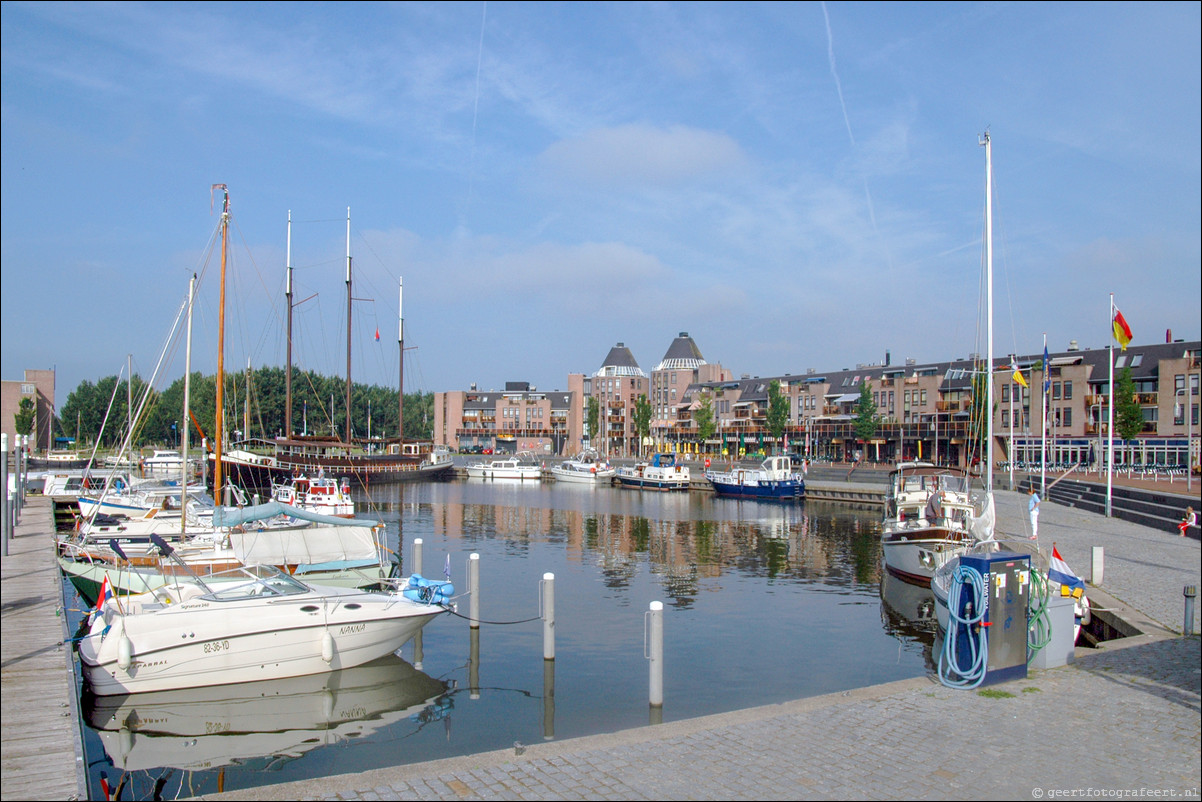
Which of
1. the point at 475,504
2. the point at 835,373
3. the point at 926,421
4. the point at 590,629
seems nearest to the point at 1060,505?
the point at 590,629

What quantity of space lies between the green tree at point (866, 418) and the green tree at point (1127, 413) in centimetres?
3025

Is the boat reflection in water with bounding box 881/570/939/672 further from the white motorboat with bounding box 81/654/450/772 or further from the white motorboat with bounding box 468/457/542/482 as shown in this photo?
the white motorboat with bounding box 468/457/542/482

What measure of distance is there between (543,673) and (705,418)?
4236 inches

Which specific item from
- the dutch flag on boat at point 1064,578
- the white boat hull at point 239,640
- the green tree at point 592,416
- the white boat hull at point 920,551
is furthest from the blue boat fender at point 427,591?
the green tree at point 592,416

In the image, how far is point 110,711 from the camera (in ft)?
49.1

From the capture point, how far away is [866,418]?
97062 mm

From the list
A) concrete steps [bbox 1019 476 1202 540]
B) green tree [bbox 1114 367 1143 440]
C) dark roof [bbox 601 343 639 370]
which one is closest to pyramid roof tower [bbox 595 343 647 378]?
dark roof [bbox 601 343 639 370]

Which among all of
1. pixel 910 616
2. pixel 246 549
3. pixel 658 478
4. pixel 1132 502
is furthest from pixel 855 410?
pixel 246 549

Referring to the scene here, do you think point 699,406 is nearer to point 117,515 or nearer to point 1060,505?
point 1060,505

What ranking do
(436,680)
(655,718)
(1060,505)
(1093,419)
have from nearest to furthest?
(655,718), (436,680), (1060,505), (1093,419)

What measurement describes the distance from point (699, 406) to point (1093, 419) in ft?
202

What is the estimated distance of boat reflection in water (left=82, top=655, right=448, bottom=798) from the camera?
13359 mm

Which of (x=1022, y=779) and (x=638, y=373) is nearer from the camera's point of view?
(x=1022, y=779)

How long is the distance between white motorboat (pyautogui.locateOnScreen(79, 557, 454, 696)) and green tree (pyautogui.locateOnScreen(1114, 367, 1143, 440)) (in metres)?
68.4
